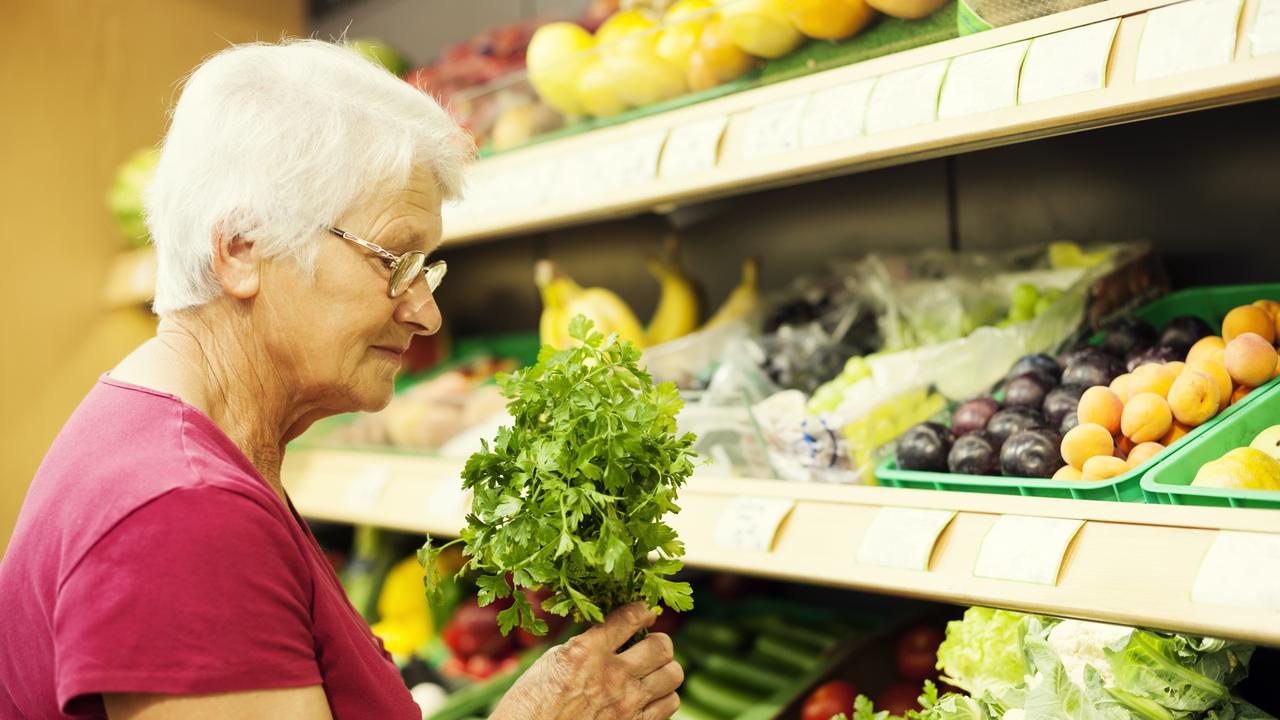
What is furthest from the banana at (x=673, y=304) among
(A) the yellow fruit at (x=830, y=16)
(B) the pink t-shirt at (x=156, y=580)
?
(B) the pink t-shirt at (x=156, y=580)

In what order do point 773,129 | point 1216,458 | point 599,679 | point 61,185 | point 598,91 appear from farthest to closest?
point 61,185 → point 598,91 → point 773,129 → point 1216,458 → point 599,679

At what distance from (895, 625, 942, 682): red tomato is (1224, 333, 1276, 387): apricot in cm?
77

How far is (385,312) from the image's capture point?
1.20 m

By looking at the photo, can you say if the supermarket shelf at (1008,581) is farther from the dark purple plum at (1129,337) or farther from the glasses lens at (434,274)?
the glasses lens at (434,274)

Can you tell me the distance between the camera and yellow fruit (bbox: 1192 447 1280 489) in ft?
3.77

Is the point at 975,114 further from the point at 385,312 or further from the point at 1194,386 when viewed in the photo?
the point at 385,312

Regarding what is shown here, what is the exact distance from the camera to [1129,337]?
1.58m

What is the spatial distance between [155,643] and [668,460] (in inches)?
21.1

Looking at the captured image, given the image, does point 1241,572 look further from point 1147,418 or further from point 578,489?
point 578,489

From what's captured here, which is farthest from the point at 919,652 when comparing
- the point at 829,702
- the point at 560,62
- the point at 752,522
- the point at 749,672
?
the point at 560,62

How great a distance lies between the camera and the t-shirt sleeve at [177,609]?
89cm

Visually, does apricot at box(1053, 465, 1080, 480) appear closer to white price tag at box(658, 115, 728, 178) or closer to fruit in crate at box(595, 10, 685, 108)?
white price tag at box(658, 115, 728, 178)

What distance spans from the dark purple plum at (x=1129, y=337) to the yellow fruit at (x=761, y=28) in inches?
27.5

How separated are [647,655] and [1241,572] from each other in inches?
25.4
